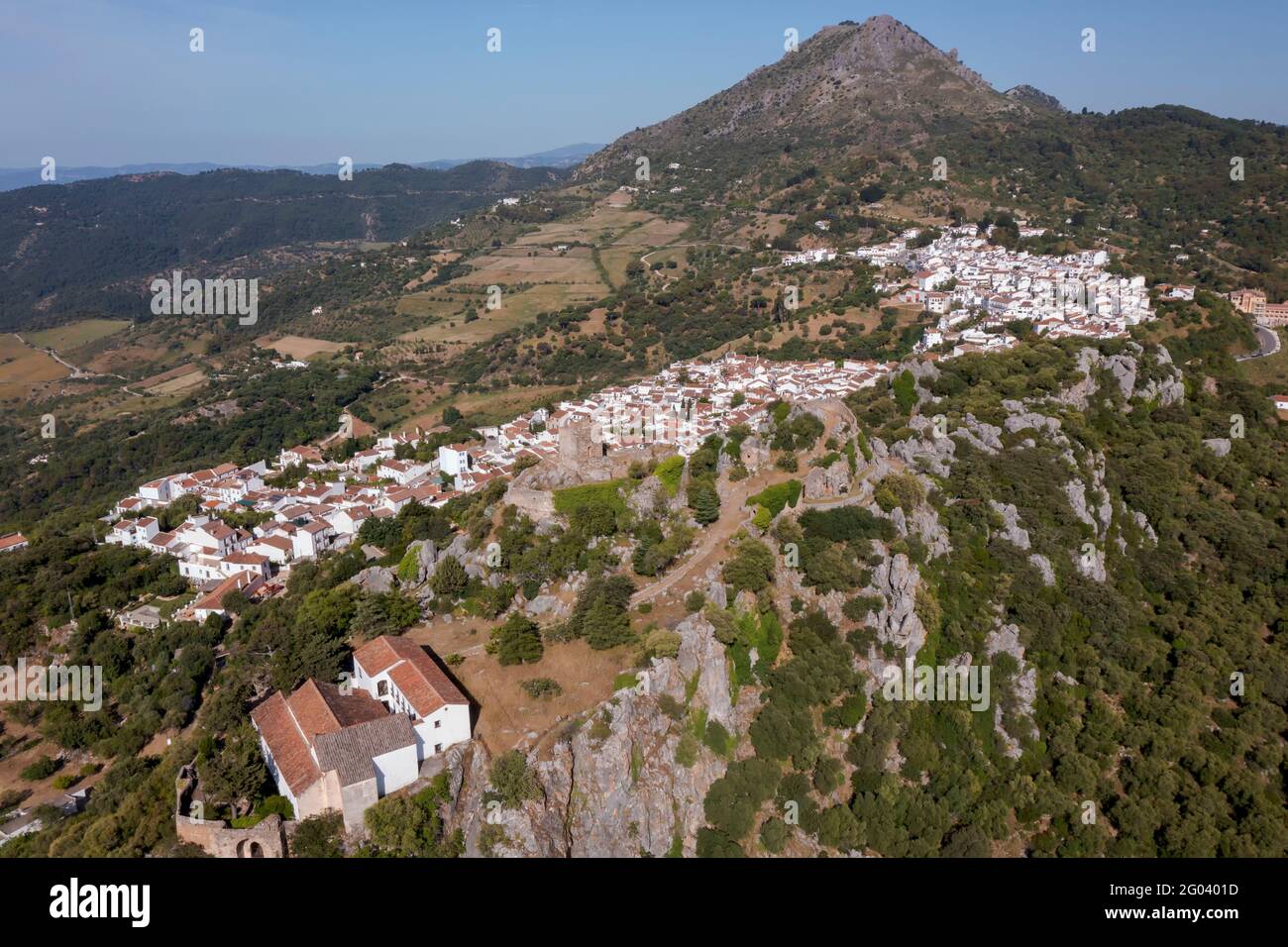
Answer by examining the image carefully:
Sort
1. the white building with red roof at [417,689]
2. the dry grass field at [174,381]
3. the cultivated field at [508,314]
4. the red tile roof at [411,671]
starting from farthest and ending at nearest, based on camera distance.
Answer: the cultivated field at [508,314] → the dry grass field at [174,381] → the red tile roof at [411,671] → the white building with red roof at [417,689]

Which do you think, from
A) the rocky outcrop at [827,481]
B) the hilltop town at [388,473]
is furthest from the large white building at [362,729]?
the rocky outcrop at [827,481]

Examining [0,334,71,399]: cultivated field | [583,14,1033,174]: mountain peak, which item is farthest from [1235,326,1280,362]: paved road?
[0,334,71,399]: cultivated field

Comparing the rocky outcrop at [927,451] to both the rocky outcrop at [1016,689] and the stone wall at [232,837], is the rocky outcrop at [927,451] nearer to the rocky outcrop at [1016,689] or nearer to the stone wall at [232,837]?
the rocky outcrop at [1016,689]

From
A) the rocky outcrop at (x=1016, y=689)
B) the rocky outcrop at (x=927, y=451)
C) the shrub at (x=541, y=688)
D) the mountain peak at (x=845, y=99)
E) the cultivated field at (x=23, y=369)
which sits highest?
the mountain peak at (x=845, y=99)

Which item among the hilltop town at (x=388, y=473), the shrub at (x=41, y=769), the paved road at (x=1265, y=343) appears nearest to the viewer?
the shrub at (x=41, y=769)

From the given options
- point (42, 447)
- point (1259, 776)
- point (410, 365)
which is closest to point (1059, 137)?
point (410, 365)

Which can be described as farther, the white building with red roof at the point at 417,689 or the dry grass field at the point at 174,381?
the dry grass field at the point at 174,381

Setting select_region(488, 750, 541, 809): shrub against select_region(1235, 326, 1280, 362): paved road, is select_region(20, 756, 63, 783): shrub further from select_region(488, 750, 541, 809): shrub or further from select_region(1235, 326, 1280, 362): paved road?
select_region(1235, 326, 1280, 362): paved road
